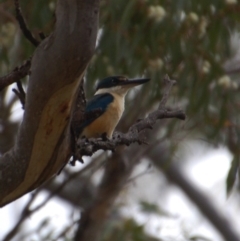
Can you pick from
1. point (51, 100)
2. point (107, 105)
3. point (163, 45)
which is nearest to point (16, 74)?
point (51, 100)

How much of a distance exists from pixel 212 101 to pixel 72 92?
269cm

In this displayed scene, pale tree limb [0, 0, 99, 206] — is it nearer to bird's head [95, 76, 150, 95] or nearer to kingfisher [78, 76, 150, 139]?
kingfisher [78, 76, 150, 139]

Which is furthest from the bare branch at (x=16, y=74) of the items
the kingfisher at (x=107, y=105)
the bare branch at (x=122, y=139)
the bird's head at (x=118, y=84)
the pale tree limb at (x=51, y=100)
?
the bird's head at (x=118, y=84)

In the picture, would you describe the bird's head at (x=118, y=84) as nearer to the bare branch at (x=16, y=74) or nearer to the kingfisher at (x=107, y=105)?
the kingfisher at (x=107, y=105)

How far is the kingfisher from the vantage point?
3.63m

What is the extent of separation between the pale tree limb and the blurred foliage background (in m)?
1.66

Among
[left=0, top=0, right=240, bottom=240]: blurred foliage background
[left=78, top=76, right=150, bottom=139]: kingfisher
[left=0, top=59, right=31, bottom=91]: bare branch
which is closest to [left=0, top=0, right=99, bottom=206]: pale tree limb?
[left=0, top=59, right=31, bottom=91]: bare branch

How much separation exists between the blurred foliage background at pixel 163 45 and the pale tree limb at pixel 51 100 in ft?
5.45

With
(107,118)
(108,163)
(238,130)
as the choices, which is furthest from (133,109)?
(107,118)

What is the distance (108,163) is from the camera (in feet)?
17.6

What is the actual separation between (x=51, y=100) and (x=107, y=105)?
1.67 meters

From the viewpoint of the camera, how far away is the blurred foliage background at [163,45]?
411cm

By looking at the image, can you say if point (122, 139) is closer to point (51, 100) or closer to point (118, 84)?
point (51, 100)

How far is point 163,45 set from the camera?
14.6 feet
